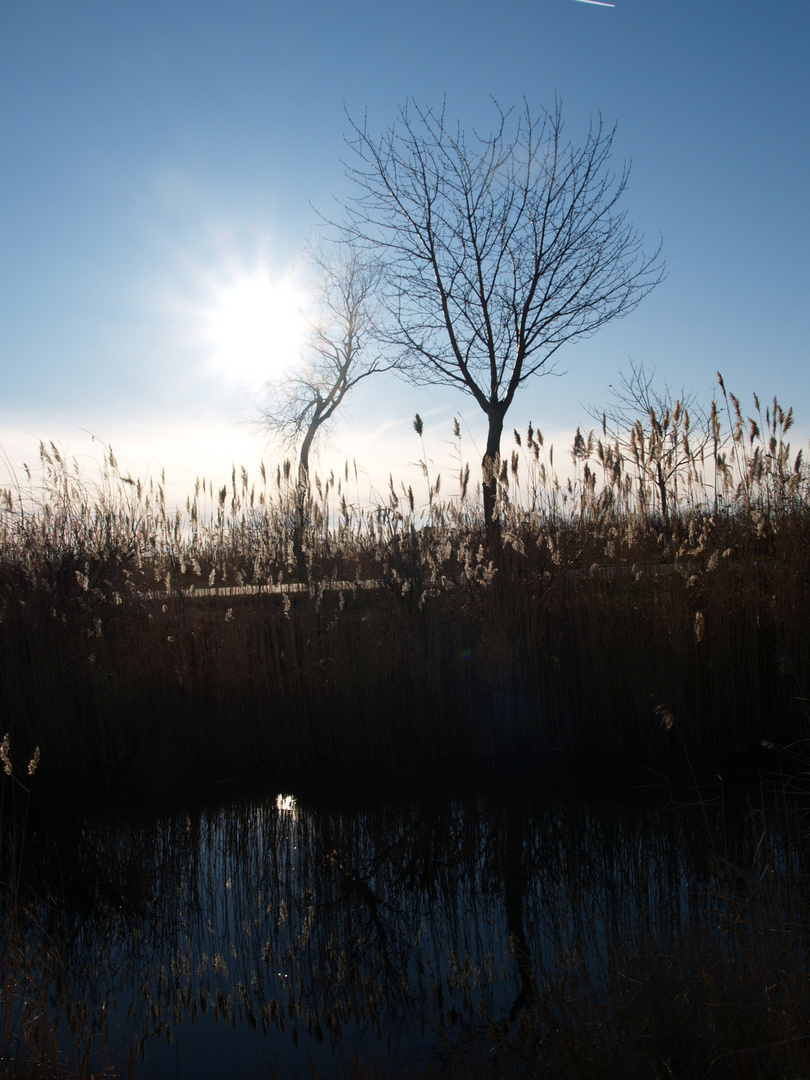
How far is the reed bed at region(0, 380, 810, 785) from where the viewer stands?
3627mm

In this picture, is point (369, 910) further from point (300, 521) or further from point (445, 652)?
point (300, 521)

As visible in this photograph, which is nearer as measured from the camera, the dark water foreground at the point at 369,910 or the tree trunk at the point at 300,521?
the dark water foreground at the point at 369,910

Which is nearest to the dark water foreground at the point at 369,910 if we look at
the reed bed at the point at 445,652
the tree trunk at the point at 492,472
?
the reed bed at the point at 445,652

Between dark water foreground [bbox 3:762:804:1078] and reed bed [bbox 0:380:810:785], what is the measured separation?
1.23 ft

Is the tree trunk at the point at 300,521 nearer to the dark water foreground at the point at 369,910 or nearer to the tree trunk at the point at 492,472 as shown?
the tree trunk at the point at 492,472

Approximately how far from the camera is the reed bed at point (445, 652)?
3.63 m

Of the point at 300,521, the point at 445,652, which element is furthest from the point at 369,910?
the point at 300,521

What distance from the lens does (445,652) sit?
378 centimetres

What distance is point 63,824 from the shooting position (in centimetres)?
309

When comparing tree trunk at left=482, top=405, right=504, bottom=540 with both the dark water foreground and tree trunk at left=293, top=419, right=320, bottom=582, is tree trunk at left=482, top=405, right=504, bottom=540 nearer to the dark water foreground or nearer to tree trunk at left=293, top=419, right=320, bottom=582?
tree trunk at left=293, top=419, right=320, bottom=582

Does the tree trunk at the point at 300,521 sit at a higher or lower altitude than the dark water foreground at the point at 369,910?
higher

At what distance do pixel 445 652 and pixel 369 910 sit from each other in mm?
1665

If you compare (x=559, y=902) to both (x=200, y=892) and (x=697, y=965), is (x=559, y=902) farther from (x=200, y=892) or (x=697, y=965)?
(x=200, y=892)

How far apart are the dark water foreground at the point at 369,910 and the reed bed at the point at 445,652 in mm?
376
